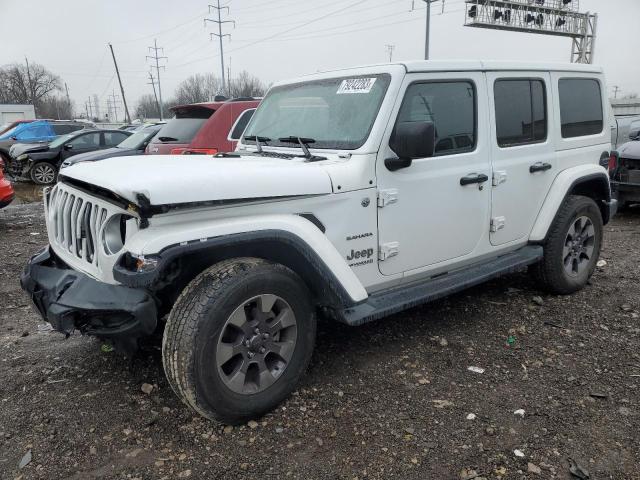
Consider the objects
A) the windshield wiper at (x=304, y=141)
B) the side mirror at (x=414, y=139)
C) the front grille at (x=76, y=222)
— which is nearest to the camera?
the front grille at (x=76, y=222)

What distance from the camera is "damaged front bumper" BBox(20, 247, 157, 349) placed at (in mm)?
2521

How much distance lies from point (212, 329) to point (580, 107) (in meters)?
3.84

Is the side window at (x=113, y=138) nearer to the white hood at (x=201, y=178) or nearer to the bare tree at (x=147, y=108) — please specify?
the white hood at (x=201, y=178)

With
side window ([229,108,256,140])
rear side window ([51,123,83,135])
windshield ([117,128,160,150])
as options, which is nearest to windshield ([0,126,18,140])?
rear side window ([51,123,83,135])

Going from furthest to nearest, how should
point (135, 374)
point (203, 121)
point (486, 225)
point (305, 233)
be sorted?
point (203, 121)
point (486, 225)
point (135, 374)
point (305, 233)

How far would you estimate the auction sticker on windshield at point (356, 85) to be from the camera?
342 cm

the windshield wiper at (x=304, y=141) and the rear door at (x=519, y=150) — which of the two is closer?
the windshield wiper at (x=304, y=141)

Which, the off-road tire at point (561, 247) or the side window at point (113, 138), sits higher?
the side window at point (113, 138)

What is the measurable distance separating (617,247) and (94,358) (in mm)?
6062

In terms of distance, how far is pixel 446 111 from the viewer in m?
3.61

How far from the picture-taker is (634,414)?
2939 millimetres

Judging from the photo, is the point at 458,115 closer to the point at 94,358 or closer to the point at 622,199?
the point at 94,358

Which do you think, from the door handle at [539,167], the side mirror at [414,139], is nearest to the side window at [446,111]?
the side mirror at [414,139]

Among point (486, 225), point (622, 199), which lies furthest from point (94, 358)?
point (622, 199)
